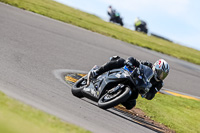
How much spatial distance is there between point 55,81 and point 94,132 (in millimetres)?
3369

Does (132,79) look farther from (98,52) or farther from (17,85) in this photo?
(98,52)

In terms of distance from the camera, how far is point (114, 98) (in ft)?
22.9

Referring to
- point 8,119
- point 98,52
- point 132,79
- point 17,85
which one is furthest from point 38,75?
point 98,52

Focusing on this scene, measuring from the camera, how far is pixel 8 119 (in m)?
4.44

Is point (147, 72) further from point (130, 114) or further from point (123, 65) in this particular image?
point (130, 114)

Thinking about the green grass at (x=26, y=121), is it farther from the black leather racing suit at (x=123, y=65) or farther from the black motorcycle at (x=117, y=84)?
the black leather racing suit at (x=123, y=65)

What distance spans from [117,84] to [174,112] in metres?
3.55

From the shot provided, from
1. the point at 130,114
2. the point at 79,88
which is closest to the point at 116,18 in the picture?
the point at 130,114

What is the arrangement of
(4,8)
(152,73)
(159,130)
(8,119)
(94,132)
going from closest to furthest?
(8,119)
(94,132)
(152,73)
(159,130)
(4,8)

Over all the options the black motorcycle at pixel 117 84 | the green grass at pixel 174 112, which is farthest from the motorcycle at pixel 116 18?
the black motorcycle at pixel 117 84

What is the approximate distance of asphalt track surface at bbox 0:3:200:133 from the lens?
251 inches

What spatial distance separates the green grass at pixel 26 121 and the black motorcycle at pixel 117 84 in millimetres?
1970

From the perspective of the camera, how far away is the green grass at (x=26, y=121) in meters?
4.20

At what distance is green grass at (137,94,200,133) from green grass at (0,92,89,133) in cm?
436
